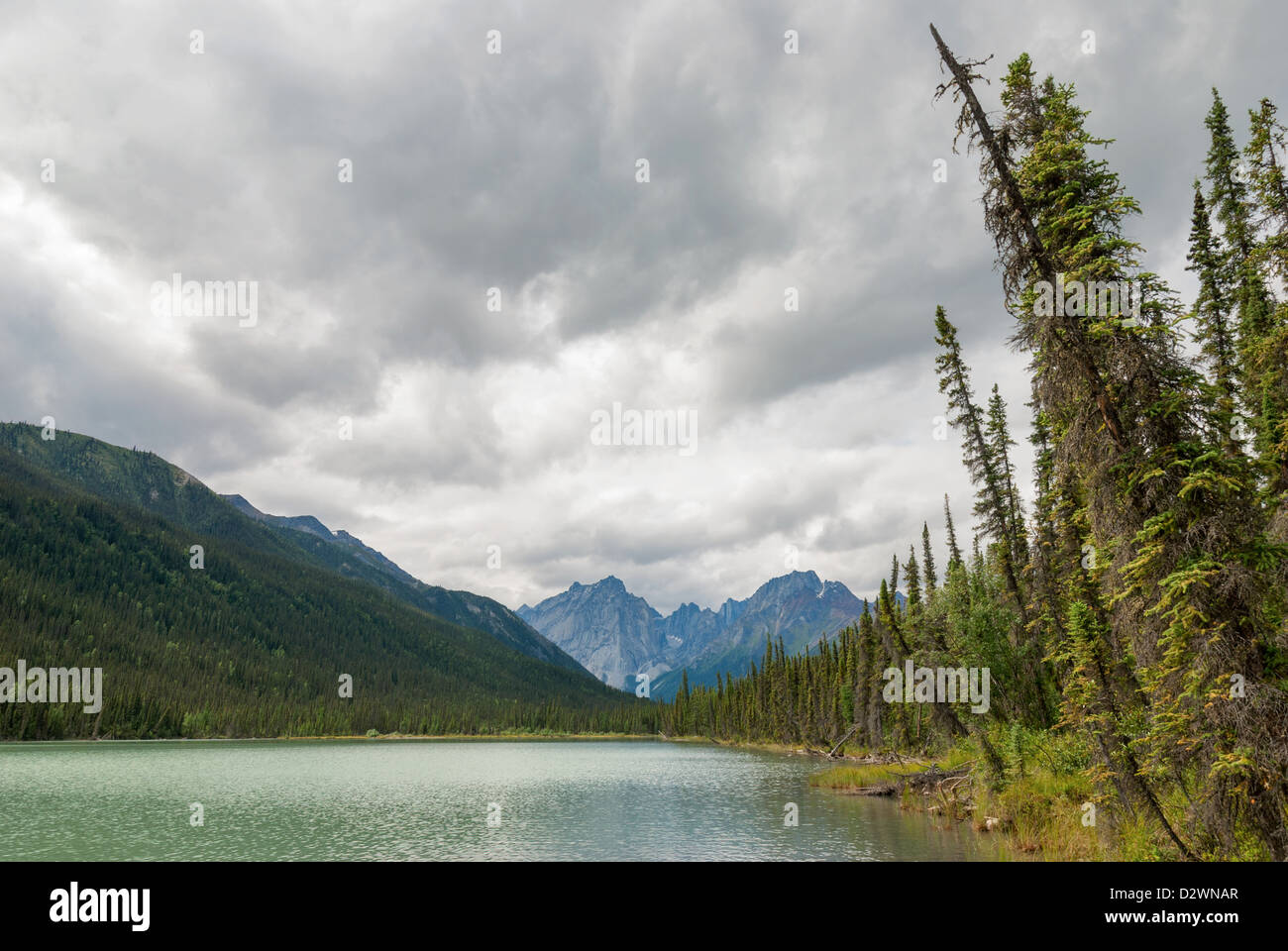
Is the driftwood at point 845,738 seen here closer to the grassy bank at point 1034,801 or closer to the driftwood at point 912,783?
the driftwood at point 912,783

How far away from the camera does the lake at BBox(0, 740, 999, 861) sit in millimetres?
29156

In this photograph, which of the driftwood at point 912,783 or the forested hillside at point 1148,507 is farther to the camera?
the driftwood at point 912,783

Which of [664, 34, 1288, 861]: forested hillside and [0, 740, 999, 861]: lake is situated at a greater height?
[664, 34, 1288, 861]: forested hillside

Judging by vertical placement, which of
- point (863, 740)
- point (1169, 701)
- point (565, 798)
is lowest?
point (863, 740)

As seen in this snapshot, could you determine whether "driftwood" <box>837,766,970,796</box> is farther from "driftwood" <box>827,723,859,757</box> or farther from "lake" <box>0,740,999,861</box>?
"driftwood" <box>827,723,859,757</box>

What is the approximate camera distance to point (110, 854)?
94.1ft

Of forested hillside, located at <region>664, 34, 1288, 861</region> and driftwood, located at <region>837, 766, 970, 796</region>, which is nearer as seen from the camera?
forested hillside, located at <region>664, 34, 1288, 861</region>

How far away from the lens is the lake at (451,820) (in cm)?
2916

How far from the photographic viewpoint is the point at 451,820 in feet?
130

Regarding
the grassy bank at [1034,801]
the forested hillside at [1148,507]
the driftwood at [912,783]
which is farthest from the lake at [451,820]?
the forested hillside at [1148,507]

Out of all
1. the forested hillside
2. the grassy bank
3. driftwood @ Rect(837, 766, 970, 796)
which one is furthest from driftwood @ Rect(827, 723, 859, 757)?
the forested hillside

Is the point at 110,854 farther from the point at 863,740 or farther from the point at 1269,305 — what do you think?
the point at 863,740
